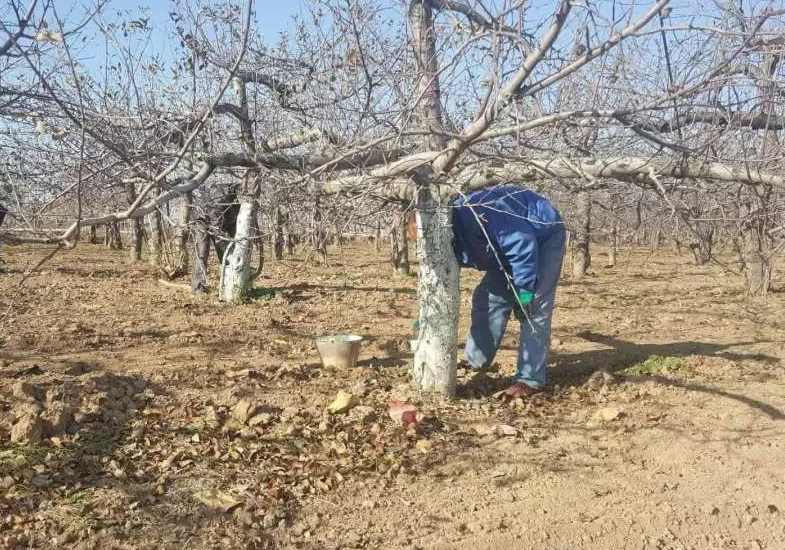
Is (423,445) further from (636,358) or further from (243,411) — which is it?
(636,358)

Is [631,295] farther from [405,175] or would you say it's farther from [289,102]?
[405,175]

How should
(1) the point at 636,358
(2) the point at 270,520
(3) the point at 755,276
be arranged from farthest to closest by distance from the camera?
(3) the point at 755,276 → (1) the point at 636,358 → (2) the point at 270,520

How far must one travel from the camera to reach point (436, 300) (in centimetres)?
402

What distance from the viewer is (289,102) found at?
16.5 ft

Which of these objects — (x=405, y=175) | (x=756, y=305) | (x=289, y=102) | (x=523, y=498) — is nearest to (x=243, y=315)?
(x=289, y=102)

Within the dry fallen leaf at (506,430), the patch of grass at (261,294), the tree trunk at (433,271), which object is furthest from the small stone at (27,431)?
the patch of grass at (261,294)

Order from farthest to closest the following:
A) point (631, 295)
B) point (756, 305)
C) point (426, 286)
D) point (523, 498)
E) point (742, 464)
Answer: point (631, 295) → point (756, 305) → point (426, 286) → point (742, 464) → point (523, 498)

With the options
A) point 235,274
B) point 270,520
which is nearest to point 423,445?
point 270,520

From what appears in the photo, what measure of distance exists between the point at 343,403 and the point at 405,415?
15.7 inches

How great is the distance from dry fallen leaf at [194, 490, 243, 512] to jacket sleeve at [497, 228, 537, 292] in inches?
79.0

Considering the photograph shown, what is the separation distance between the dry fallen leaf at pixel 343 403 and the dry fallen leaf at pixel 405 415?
247mm

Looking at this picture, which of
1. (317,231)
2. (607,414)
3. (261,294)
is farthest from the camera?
(261,294)

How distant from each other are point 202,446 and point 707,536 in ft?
7.73

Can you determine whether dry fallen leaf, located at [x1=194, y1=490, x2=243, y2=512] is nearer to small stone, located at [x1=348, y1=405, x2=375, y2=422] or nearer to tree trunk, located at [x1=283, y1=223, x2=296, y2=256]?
small stone, located at [x1=348, y1=405, x2=375, y2=422]
